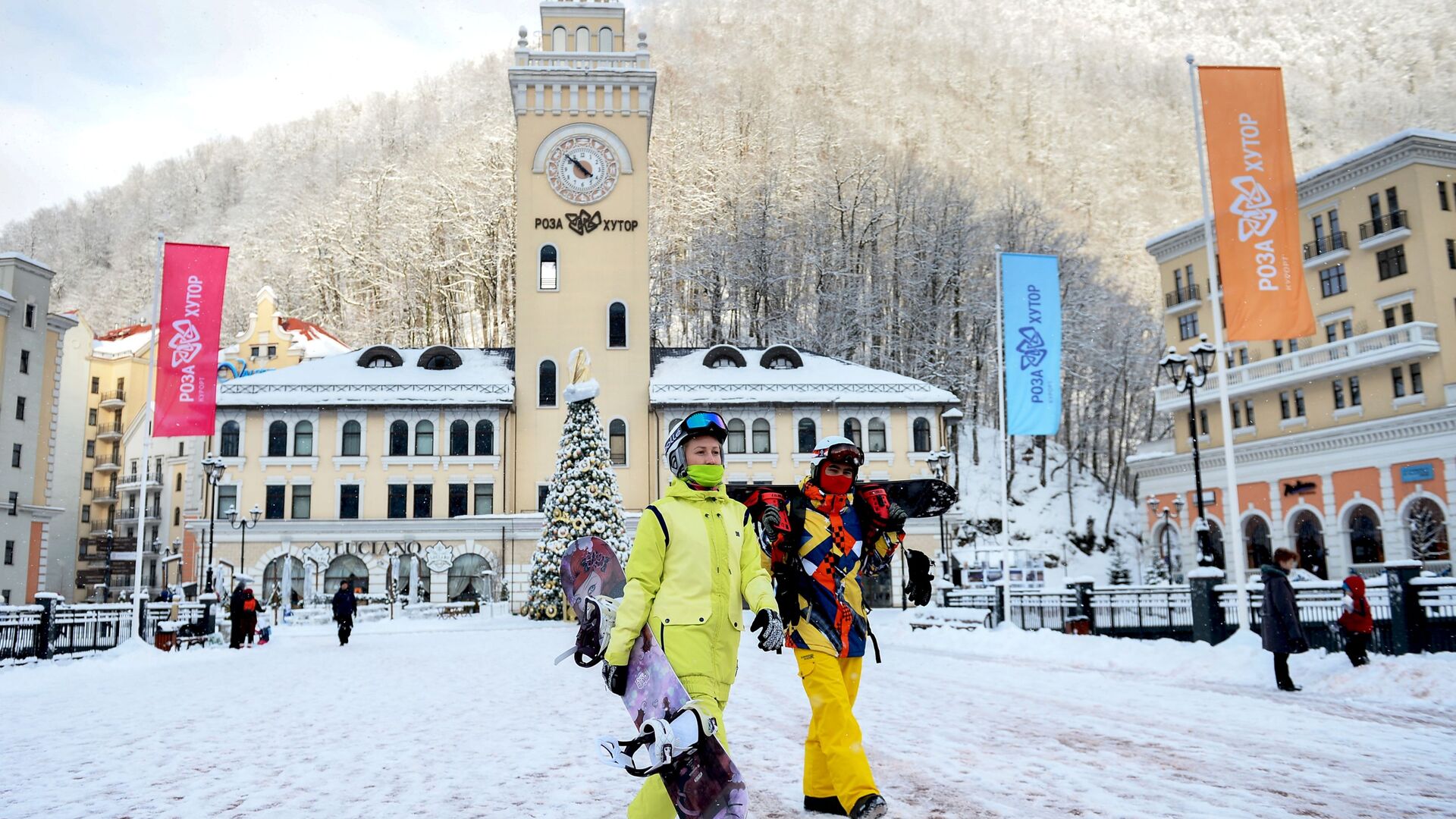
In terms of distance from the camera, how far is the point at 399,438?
47.8 metres

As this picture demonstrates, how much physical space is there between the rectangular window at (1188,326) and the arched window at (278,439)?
42.3 meters

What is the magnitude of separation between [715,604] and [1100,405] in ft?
226

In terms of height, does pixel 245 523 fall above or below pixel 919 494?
above

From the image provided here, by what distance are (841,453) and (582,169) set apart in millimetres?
Result: 44956

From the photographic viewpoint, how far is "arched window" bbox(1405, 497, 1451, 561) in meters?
38.7

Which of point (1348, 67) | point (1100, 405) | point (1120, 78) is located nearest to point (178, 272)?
point (1100, 405)

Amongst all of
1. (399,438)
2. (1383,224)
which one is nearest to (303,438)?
(399,438)

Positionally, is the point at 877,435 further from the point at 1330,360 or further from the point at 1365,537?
the point at 1365,537

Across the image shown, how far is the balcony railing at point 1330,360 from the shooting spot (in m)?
40.6

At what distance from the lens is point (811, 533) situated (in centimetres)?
613

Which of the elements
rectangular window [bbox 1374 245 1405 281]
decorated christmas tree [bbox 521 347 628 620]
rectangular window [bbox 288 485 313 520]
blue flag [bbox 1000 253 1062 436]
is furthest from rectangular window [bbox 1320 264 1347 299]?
rectangular window [bbox 288 485 313 520]

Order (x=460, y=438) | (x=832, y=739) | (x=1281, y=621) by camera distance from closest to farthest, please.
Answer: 1. (x=832, y=739)
2. (x=1281, y=621)
3. (x=460, y=438)

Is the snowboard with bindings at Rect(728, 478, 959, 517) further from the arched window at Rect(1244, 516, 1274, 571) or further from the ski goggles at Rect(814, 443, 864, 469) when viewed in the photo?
the arched window at Rect(1244, 516, 1274, 571)

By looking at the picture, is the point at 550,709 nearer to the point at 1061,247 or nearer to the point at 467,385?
the point at 467,385
